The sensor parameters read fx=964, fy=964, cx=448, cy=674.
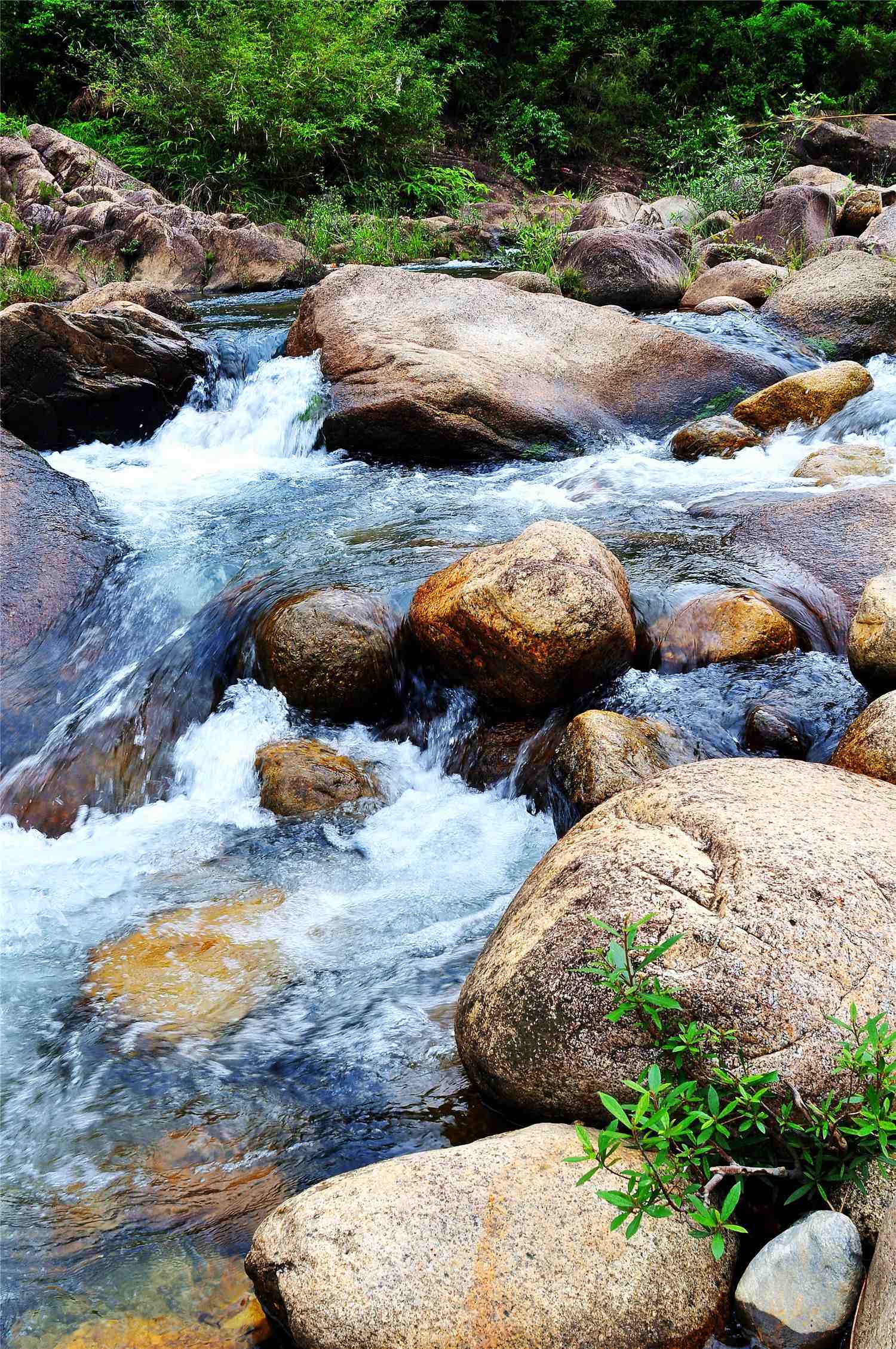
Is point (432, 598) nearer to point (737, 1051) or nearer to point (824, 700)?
point (824, 700)

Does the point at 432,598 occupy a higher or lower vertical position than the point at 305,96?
lower

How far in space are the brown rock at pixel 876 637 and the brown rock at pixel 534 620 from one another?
1046 millimetres

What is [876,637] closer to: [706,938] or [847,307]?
[706,938]

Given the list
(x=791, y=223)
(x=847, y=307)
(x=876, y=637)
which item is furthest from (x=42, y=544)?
(x=791, y=223)

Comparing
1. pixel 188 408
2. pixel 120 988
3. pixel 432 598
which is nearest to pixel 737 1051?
pixel 120 988

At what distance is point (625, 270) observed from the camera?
1103cm

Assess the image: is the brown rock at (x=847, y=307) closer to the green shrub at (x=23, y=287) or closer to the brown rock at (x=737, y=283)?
the brown rock at (x=737, y=283)

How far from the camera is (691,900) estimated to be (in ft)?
8.34

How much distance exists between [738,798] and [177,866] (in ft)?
8.30

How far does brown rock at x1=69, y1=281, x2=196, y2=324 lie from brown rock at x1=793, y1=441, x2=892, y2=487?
7.53m

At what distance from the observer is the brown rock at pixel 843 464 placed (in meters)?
6.78

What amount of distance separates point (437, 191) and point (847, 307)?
1222 centimetres

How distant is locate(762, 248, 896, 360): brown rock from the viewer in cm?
948

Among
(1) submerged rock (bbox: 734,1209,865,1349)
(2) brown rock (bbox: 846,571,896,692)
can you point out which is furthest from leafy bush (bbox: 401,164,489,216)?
(1) submerged rock (bbox: 734,1209,865,1349)
